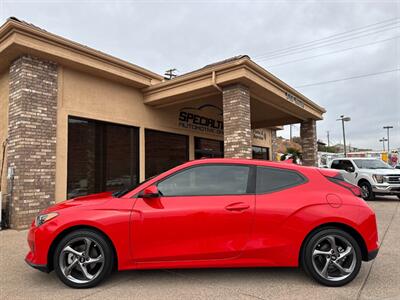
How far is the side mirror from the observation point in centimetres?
343

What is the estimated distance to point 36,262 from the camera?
3.36 metres

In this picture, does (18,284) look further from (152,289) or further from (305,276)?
(305,276)

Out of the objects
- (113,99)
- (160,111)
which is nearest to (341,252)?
(113,99)

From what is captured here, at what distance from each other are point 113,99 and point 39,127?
2.37 meters

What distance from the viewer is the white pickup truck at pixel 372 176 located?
37.7 feet

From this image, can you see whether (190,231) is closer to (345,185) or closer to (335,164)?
(345,185)

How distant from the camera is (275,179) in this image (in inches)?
144

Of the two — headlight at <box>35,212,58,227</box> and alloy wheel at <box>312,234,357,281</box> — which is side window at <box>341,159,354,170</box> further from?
headlight at <box>35,212,58,227</box>

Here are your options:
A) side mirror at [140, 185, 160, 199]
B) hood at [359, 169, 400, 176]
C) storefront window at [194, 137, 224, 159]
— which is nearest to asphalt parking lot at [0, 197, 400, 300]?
side mirror at [140, 185, 160, 199]

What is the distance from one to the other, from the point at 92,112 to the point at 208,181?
5.64m

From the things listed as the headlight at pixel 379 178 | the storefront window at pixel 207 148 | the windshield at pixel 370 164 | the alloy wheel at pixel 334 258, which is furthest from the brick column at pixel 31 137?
the windshield at pixel 370 164

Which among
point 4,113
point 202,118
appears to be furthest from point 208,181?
point 202,118

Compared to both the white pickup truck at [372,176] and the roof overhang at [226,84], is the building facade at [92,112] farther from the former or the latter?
→ the white pickup truck at [372,176]

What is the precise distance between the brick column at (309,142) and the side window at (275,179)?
32.2 ft
